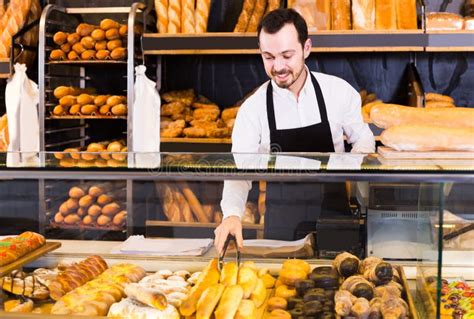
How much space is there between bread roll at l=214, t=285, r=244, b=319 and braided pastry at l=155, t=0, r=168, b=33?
2.55 metres

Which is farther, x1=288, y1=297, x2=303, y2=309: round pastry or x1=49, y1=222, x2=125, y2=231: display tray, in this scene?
x1=49, y1=222, x2=125, y2=231: display tray

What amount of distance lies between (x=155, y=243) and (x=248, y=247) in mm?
268

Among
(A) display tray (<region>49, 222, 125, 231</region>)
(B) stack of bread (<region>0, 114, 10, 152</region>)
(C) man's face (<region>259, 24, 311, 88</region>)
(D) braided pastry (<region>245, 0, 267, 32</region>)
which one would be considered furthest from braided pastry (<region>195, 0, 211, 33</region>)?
(A) display tray (<region>49, 222, 125, 231</region>)

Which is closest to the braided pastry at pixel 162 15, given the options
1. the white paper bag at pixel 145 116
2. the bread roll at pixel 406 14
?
the white paper bag at pixel 145 116

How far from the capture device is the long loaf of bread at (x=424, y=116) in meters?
1.66

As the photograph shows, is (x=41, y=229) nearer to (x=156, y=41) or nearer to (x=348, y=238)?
(x=348, y=238)

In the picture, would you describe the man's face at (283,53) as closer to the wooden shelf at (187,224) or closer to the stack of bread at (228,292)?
the wooden shelf at (187,224)

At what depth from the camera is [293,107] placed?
2.74 metres

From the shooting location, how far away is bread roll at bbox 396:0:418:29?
3.60m

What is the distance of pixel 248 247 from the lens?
1.75m

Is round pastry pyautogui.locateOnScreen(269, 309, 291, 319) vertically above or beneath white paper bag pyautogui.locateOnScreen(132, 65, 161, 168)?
beneath

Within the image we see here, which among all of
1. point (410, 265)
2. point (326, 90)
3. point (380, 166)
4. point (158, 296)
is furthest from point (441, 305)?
point (326, 90)

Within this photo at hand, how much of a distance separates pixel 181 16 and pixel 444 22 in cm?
150

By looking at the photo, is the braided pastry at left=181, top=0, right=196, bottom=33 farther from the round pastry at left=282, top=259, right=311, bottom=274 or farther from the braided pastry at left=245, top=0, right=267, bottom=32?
the round pastry at left=282, top=259, right=311, bottom=274
